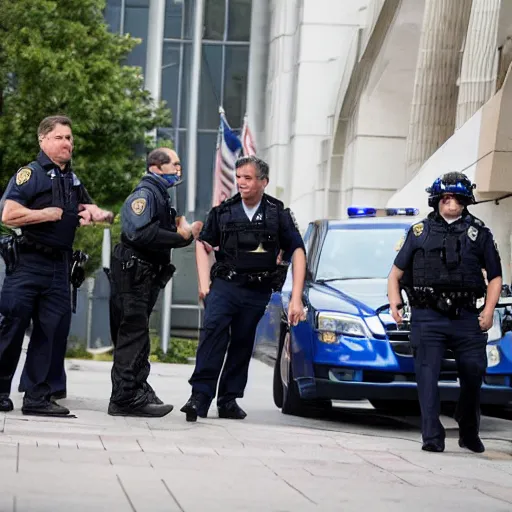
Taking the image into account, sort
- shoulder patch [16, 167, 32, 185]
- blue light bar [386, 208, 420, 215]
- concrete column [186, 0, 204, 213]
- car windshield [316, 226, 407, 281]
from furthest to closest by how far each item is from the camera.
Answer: concrete column [186, 0, 204, 213] → blue light bar [386, 208, 420, 215] → car windshield [316, 226, 407, 281] → shoulder patch [16, 167, 32, 185]

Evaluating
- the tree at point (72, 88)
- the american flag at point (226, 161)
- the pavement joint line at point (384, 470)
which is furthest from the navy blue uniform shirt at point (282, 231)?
the american flag at point (226, 161)

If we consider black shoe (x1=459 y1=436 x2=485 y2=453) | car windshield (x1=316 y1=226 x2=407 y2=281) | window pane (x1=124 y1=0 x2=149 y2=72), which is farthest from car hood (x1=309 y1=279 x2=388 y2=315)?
window pane (x1=124 y1=0 x2=149 y2=72)

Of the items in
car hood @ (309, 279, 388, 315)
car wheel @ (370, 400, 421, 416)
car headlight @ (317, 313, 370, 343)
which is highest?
car hood @ (309, 279, 388, 315)

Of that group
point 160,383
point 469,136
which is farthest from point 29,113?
point 160,383

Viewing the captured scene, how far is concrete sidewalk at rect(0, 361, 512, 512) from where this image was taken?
6.39m

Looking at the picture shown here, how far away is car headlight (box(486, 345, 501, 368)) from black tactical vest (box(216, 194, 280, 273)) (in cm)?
164

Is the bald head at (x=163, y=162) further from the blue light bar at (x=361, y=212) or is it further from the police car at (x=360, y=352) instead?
the blue light bar at (x=361, y=212)

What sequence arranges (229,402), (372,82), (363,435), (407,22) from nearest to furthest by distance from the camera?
(363,435)
(229,402)
(407,22)
(372,82)

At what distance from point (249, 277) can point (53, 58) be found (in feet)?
68.1

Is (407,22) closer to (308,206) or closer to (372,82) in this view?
(372,82)

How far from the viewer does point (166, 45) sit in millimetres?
45812

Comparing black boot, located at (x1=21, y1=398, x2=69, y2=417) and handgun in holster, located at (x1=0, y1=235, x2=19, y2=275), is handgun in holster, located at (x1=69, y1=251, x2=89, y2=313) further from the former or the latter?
black boot, located at (x1=21, y1=398, x2=69, y2=417)

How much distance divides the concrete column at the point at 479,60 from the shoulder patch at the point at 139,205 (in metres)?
11.9

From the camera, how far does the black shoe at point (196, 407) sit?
33.5 ft
